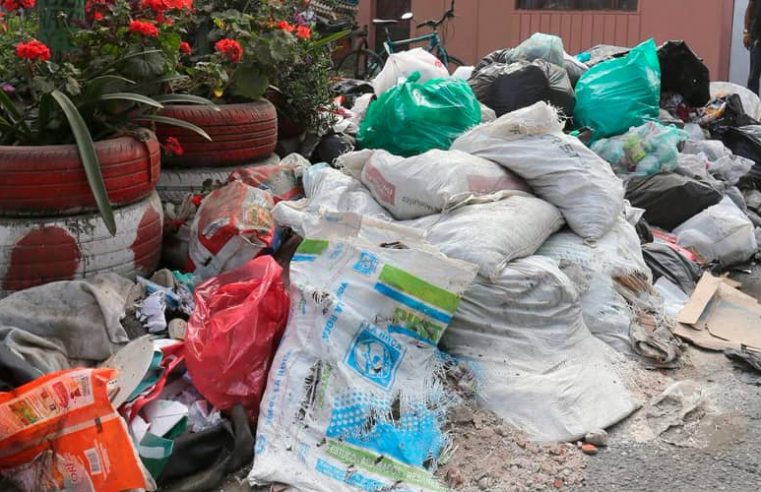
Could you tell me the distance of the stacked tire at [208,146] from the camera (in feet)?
13.1

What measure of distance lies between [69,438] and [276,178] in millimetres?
1953

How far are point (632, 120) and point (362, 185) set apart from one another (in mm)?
2289

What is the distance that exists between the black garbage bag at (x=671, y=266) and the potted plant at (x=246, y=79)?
6.46ft

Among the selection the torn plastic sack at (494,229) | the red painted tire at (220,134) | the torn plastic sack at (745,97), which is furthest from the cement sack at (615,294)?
the torn plastic sack at (745,97)

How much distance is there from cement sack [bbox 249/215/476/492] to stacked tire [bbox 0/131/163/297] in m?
0.80

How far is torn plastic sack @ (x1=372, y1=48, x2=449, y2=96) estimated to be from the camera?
5.00m

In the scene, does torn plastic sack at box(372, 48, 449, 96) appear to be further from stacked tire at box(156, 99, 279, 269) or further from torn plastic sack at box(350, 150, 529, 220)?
torn plastic sack at box(350, 150, 529, 220)

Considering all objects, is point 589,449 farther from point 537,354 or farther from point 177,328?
point 177,328

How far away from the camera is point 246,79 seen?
13.9 ft

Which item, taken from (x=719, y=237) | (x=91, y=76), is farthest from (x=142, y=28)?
(x=719, y=237)

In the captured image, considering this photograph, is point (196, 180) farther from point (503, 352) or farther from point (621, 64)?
point (621, 64)

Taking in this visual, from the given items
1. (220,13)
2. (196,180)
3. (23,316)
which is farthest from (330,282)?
(220,13)

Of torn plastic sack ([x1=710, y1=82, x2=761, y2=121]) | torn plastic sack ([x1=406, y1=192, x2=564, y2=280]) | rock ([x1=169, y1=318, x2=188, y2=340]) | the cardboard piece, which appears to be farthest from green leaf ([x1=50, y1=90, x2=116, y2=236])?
torn plastic sack ([x1=710, y1=82, x2=761, y2=121])

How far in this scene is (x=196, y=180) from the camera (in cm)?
405
